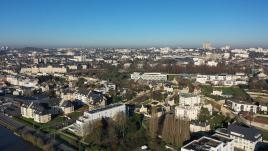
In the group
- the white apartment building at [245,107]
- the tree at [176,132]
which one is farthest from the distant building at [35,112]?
the white apartment building at [245,107]

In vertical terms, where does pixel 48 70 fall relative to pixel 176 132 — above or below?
above

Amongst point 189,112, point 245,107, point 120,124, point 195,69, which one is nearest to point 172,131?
point 120,124

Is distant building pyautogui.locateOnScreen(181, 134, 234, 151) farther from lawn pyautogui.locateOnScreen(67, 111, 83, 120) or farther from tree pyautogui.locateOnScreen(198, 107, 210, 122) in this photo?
lawn pyautogui.locateOnScreen(67, 111, 83, 120)

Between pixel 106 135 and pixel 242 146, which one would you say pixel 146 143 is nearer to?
pixel 106 135

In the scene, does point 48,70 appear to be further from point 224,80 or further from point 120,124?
point 120,124

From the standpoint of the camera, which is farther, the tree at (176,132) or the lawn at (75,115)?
the lawn at (75,115)

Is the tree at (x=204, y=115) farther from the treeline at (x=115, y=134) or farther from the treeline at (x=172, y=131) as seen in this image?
the treeline at (x=115, y=134)

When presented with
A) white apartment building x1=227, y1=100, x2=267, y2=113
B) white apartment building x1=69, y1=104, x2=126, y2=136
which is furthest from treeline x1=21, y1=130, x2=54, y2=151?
white apartment building x1=227, y1=100, x2=267, y2=113

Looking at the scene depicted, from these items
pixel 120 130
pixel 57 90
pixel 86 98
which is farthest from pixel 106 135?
pixel 57 90
